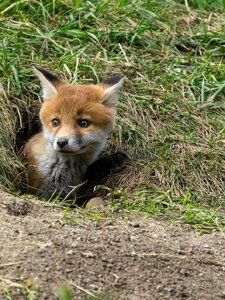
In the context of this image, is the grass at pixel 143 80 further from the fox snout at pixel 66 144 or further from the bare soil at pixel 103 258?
the bare soil at pixel 103 258

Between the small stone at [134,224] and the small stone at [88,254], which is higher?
the small stone at [88,254]

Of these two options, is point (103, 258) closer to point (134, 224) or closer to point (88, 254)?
A: point (88, 254)

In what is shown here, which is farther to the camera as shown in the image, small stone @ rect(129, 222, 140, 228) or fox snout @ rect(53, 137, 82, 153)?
fox snout @ rect(53, 137, 82, 153)

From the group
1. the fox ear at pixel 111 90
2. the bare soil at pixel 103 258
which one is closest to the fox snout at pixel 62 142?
the fox ear at pixel 111 90

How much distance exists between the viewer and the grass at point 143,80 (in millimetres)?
6637

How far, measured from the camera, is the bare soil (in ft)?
13.0

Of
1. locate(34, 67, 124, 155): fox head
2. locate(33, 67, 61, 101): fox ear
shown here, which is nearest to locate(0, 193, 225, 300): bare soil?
locate(34, 67, 124, 155): fox head

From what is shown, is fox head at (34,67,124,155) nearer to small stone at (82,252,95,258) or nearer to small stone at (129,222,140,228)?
small stone at (129,222,140,228)

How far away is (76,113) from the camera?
21.0 feet

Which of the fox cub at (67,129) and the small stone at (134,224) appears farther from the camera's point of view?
the fox cub at (67,129)

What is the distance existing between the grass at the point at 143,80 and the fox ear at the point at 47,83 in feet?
1.50

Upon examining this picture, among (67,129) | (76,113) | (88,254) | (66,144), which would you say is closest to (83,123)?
(76,113)

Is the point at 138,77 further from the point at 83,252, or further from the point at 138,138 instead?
the point at 83,252

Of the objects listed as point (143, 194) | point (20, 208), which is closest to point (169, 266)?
point (20, 208)
